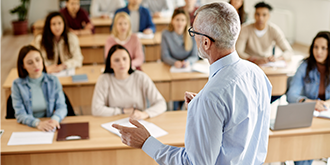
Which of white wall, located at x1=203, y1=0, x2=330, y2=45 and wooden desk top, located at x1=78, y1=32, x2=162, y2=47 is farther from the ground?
white wall, located at x1=203, y1=0, x2=330, y2=45

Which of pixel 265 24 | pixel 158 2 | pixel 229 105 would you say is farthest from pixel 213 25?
pixel 158 2

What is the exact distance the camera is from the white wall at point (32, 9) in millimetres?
8977

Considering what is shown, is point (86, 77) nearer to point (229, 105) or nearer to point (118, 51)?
point (118, 51)

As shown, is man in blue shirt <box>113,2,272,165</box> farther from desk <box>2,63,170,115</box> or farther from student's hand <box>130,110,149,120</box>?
desk <box>2,63,170,115</box>

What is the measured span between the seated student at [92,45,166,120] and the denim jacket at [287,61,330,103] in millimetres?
1110

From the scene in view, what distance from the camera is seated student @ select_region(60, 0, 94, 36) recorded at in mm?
5125

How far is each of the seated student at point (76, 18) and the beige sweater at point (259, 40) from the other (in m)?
2.43

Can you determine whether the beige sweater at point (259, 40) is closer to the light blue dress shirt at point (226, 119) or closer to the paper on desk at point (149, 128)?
the paper on desk at point (149, 128)

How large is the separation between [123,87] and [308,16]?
5625mm

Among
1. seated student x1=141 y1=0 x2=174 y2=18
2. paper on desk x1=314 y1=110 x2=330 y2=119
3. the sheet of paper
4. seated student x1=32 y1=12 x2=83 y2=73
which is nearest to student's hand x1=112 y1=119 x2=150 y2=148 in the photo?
paper on desk x1=314 y1=110 x2=330 y2=119

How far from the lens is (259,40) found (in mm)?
4023

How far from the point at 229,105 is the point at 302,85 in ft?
6.32

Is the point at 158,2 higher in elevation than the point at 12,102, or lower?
higher

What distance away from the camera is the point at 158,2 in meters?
6.52
